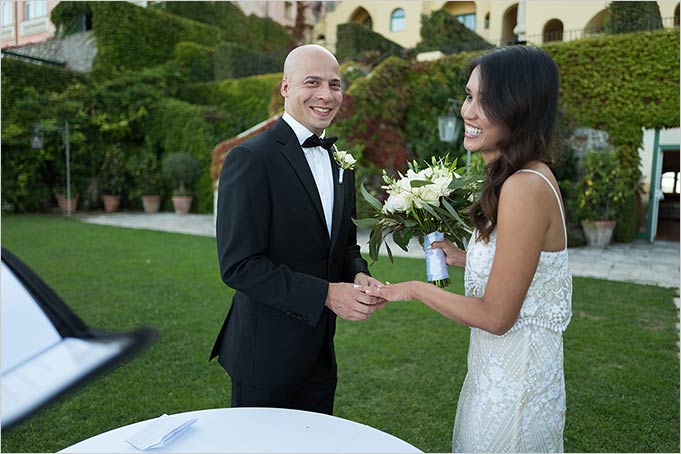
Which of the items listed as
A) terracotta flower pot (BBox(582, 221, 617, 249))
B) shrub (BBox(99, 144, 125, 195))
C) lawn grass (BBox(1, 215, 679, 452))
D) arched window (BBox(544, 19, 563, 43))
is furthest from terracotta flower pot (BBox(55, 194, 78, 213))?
arched window (BBox(544, 19, 563, 43))

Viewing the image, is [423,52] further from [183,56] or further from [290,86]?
[290,86]

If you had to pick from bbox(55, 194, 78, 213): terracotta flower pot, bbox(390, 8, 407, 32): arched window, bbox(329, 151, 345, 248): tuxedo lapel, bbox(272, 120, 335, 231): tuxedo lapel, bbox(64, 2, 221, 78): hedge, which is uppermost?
bbox(390, 8, 407, 32): arched window

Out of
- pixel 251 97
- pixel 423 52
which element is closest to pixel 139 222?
pixel 251 97

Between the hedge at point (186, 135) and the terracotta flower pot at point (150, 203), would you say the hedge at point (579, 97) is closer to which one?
the hedge at point (186, 135)

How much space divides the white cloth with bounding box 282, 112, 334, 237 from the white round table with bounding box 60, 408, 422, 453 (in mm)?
822

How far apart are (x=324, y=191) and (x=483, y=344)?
91 cm

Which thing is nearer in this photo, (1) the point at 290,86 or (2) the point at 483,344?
(2) the point at 483,344

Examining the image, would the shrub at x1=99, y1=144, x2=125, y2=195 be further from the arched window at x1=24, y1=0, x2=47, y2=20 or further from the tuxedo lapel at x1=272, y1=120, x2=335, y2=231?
the arched window at x1=24, y1=0, x2=47, y2=20

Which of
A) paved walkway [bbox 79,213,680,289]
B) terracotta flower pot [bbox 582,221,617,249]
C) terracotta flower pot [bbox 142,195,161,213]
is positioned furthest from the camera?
terracotta flower pot [bbox 142,195,161,213]

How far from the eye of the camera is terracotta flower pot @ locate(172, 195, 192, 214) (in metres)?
18.3

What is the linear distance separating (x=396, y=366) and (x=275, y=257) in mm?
2912

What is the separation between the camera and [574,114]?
12.5 meters

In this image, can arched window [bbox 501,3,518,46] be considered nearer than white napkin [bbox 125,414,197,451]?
No

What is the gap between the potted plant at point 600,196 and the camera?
11492mm
